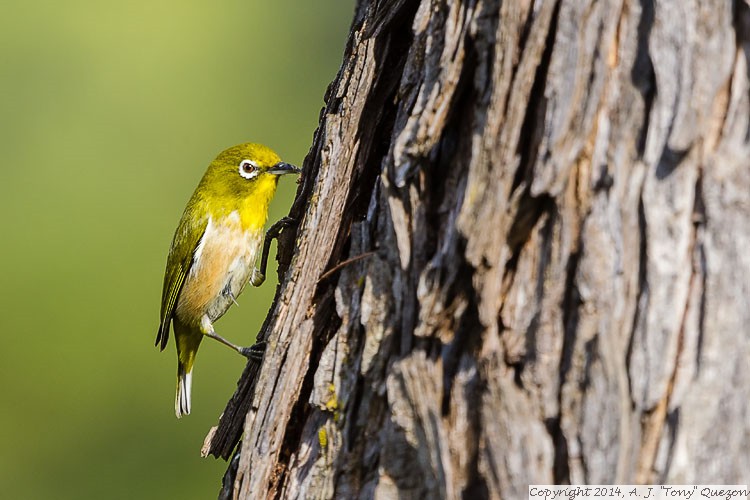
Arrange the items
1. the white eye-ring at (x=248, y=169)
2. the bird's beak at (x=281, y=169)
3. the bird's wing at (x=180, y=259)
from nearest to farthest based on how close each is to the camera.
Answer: the bird's beak at (x=281, y=169)
the white eye-ring at (x=248, y=169)
the bird's wing at (x=180, y=259)

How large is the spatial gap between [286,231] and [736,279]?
6.73ft

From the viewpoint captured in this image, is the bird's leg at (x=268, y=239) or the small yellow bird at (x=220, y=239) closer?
the bird's leg at (x=268, y=239)

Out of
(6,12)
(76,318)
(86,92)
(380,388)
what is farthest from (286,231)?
(6,12)

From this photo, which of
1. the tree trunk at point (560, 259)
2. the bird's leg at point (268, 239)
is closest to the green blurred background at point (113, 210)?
the bird's leg at point (268, 239)

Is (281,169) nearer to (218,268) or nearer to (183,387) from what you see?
(218,268)

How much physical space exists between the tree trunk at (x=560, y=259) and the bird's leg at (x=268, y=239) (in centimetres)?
113

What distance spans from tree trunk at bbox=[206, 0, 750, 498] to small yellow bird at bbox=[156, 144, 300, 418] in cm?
372

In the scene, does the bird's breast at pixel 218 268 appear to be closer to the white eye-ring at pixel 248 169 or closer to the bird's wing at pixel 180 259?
the bird's wing at pixel 180 259

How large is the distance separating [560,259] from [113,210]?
7599mm

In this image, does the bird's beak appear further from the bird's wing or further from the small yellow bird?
the bird's wing

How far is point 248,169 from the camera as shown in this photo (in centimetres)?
634

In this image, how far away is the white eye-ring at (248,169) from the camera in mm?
6309

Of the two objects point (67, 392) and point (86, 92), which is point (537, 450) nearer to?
point (67, 392)

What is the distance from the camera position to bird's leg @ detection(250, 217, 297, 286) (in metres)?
3.95
